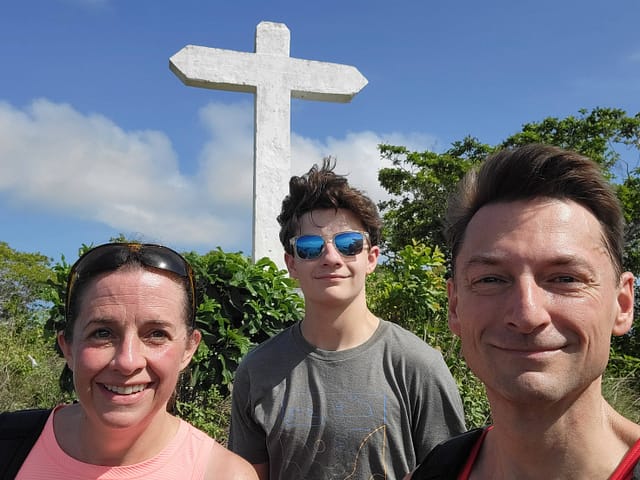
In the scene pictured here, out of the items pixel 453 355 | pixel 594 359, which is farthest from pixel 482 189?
pixel 453 355

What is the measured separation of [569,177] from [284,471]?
164cm

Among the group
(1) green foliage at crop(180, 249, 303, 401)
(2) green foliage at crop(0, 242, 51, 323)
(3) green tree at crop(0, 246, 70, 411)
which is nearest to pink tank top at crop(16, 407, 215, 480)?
(1) green foliage at crop(180, 249, 303, 401)

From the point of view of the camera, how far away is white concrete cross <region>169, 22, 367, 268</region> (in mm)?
6621

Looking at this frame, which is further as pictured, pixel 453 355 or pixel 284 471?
pixel 453 355

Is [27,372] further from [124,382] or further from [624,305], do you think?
[624,305]

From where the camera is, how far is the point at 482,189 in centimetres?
159

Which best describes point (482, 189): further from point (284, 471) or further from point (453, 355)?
point (453, 355)

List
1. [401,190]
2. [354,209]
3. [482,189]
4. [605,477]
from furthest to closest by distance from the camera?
[401,190], [354,209], [482,189], [605,477]

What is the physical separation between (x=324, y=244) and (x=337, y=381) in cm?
64

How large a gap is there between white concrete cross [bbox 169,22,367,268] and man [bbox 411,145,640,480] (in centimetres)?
506

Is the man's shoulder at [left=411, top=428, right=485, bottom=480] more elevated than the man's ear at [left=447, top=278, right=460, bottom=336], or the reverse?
the man's ear at [left=447, top=278, right=460, bottom=336]

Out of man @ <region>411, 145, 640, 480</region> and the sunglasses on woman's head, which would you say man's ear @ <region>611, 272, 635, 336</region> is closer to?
man @ <region>411, 145, 640, 480</region>

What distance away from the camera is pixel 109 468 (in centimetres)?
180

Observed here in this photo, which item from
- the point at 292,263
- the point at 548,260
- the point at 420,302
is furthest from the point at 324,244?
the point at 420,302
